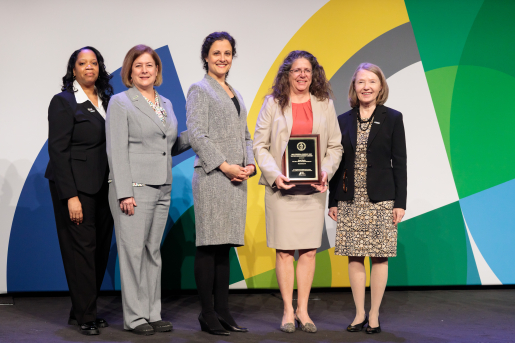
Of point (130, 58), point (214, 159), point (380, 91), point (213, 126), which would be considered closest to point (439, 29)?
point (380, 91)

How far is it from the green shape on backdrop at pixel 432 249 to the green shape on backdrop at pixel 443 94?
0.57m

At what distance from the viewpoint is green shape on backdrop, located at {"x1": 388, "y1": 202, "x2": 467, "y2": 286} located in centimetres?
414

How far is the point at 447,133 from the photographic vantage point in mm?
4180

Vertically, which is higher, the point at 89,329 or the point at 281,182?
the point at 281,182

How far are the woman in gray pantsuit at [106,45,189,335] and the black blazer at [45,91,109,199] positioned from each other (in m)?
0.18

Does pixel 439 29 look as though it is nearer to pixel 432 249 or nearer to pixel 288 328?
pixel 432 249

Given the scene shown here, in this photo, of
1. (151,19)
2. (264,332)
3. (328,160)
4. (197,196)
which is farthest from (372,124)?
(151,19)

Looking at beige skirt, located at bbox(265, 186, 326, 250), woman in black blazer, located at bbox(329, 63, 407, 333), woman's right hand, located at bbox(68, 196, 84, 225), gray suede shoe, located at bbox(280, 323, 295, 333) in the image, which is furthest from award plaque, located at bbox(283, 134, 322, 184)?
woman's right hand, located at bbox(68, 196, 84, 225)

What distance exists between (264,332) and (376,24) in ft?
9.55

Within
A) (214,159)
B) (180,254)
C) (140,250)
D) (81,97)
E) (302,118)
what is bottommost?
(180,254)

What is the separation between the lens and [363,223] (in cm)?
279

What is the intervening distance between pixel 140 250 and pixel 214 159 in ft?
2.29

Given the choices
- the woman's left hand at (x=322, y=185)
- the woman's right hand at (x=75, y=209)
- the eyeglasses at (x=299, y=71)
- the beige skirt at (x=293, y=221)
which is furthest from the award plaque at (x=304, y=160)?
the woman's right hand at (x=75, y=209)

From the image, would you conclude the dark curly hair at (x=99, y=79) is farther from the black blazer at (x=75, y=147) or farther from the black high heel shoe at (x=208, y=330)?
the black high heel shoe at (x=208, y=330)
